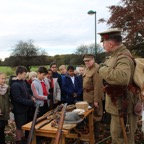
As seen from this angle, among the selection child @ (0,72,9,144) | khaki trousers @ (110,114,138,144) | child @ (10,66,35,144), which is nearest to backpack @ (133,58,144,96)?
khaki trousers @ (110,114,138,144)

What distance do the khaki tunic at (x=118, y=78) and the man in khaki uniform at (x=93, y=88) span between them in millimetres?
1922

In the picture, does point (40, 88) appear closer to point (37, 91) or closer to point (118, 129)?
point (37, 91)

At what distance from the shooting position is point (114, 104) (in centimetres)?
362

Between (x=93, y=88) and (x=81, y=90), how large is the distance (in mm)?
668

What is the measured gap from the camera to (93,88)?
580 cm

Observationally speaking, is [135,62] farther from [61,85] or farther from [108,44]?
[61,85]

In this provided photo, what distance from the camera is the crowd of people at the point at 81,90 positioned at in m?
3.53

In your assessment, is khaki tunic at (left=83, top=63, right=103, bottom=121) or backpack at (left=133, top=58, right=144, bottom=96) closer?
backpack at (left=133, top=58, right=144, bottom=96)

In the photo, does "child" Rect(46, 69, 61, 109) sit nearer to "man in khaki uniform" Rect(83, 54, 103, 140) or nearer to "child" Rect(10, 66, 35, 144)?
"man in khaki uniform" Rect(83, 54, 103, 140)

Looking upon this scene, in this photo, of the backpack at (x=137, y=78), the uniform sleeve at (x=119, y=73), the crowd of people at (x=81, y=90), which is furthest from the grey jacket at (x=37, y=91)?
the backpack at (x=137, y=78)

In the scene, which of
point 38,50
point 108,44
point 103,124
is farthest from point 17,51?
point 108,44

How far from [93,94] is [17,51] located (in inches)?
1421

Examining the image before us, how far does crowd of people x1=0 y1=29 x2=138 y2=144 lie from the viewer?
3.53 m

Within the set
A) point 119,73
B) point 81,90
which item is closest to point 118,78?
point 119,73
